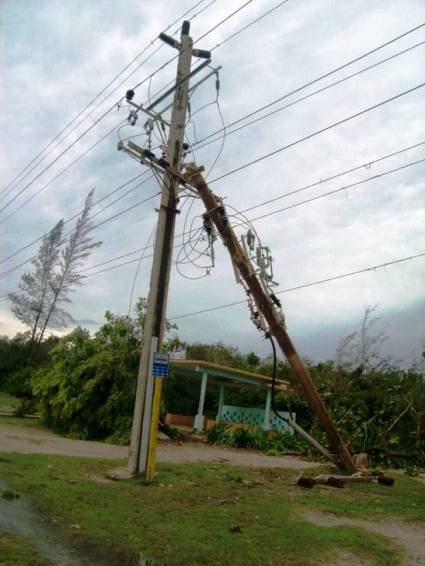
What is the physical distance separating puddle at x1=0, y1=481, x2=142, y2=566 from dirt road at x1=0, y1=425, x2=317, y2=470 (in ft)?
17.8

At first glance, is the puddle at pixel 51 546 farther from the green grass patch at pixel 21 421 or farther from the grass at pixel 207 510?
the green grass patch at pixel 21 421

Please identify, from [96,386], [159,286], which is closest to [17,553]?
[159,286]

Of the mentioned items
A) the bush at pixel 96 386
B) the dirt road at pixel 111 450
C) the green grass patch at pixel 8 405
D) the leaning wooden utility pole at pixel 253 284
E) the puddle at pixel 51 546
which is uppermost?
the leaning wooden utility pole at pixel 253 284

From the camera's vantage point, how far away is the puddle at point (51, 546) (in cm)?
519

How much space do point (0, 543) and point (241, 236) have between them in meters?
7.29

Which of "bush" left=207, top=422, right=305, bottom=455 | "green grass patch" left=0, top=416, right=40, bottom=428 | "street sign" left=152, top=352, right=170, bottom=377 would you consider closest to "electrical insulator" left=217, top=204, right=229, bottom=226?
"street sign" left=152, top=352, right=170, bottom=377

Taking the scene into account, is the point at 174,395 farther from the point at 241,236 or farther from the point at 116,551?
the point at 116,551

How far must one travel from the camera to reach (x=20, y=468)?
943 cm

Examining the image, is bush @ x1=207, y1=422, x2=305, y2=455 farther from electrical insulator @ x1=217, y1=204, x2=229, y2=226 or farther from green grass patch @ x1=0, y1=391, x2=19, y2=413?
electrical insulator @ x1=217, y1=204, x2=229, y2=226

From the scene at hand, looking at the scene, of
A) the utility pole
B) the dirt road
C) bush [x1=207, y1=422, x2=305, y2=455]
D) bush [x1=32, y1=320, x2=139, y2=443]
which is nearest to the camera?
the utility pole

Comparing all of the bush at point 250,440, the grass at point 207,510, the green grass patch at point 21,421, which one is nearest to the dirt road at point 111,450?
the bush at point 250,440

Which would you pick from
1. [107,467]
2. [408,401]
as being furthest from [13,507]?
[408,401]

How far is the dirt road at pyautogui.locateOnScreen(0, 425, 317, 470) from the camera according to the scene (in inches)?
503

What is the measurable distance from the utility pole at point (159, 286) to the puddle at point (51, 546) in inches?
121
